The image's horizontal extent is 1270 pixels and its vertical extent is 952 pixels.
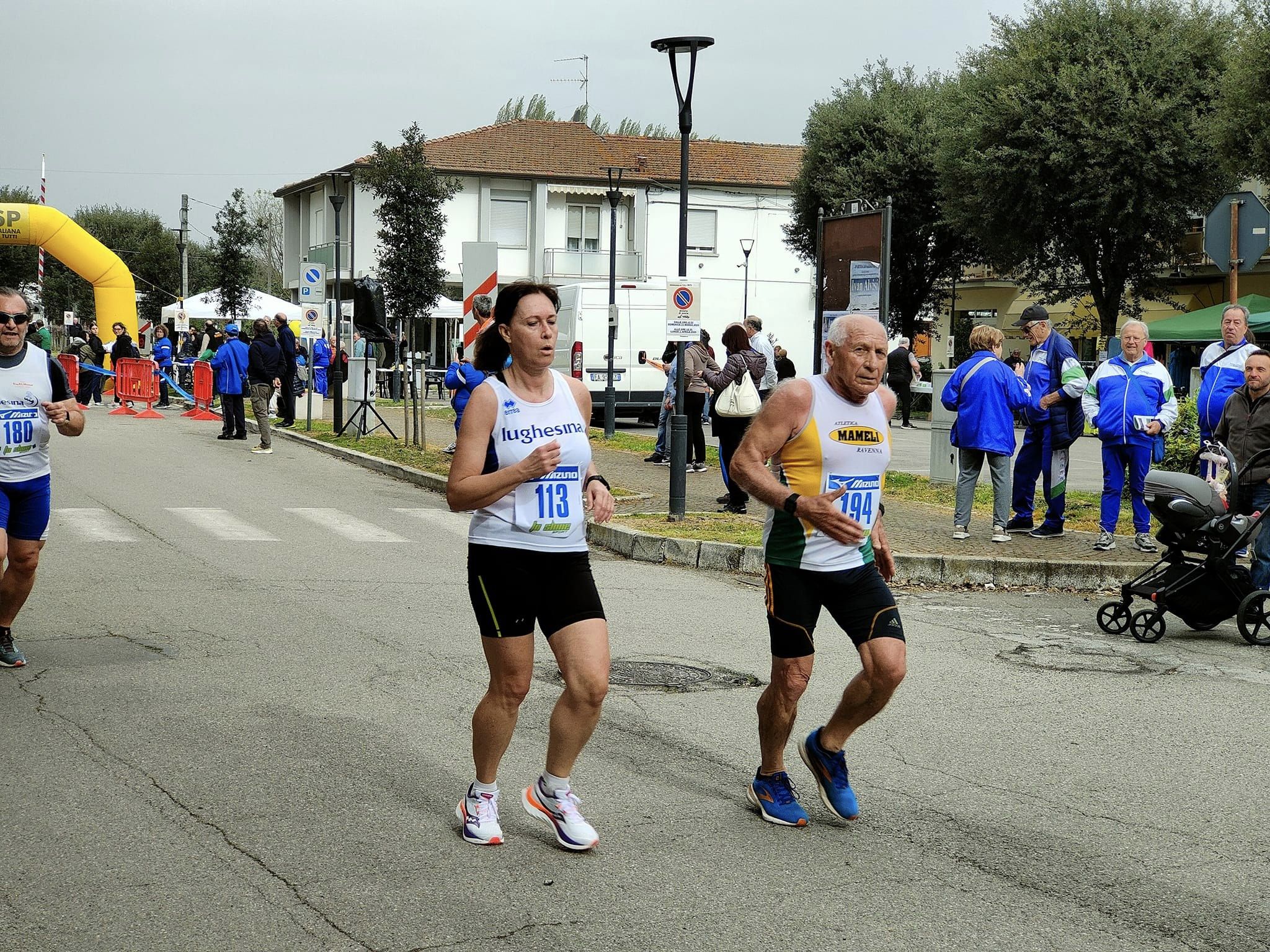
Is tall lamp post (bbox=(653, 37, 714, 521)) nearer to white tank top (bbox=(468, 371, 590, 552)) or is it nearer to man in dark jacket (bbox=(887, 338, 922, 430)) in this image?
white tank top (bbox=(468, 371, 590, 552))

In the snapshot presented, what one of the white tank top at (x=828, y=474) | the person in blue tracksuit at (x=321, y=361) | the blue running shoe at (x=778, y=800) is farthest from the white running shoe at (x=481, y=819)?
the person in blue tracksuit at (x=321, y=361)

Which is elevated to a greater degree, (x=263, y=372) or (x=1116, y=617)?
(x=263, y=372)

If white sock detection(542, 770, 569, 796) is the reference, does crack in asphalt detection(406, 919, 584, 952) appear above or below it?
below

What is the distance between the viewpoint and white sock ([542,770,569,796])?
15.3 ft

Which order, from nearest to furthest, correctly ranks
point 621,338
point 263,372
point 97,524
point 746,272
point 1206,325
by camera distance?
point 97,524 → point 263,372 → point 621,338 → point 1206,325 → point 746,272

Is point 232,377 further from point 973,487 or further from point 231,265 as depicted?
point 231,265

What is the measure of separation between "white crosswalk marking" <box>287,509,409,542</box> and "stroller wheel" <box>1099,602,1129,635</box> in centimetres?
616

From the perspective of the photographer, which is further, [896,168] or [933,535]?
[896,168]

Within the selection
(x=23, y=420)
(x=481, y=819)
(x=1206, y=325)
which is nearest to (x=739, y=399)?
(x=23, y=420)

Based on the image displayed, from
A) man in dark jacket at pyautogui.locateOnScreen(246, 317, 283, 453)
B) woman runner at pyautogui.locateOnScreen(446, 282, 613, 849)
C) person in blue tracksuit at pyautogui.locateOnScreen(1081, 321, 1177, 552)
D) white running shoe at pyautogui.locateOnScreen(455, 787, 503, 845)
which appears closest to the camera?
woman runner at pyautogui.locateOnScreen(446, 282, 613, 849)

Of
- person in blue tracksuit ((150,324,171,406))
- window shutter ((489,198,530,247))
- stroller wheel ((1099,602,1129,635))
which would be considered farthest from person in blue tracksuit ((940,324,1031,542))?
window shutter ((489,198,530,247))

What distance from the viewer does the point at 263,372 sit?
22.5 meters

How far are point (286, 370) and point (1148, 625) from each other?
61.5 ft

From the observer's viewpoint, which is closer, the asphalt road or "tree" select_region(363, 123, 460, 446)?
the asphalt road
